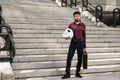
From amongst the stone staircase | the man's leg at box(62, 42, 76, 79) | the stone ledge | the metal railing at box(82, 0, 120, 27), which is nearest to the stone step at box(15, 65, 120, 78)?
the stone staircase

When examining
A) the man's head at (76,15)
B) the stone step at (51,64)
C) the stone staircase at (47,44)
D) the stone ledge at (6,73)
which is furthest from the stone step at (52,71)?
the man's head at (76,15)

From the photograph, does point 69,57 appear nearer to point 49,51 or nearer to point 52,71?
point 52,71

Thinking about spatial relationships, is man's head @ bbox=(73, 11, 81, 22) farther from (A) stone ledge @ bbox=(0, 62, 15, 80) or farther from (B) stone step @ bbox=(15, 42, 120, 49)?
(B) stone step @ bbox=(15, 42, 120, 49)

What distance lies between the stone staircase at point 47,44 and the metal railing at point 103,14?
78 cm

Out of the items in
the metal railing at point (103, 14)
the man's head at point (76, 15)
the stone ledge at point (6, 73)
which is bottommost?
the metal railing at point (103, 14)

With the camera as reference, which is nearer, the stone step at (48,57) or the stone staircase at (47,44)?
the stone staircase at (47,44)

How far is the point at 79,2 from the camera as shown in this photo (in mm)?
18031

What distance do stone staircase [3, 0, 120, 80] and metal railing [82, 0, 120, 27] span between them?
2.57ft

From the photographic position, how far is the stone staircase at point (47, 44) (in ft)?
29.4

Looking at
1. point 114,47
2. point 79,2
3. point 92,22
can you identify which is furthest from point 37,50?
point 79,2

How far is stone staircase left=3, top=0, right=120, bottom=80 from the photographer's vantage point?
29.4 feet

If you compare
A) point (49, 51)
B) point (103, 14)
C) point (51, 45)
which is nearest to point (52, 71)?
point (49, 51)

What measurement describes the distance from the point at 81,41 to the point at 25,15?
18.9ft

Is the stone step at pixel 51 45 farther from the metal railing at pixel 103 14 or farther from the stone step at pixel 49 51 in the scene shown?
the metal railing at pixel 103 14
